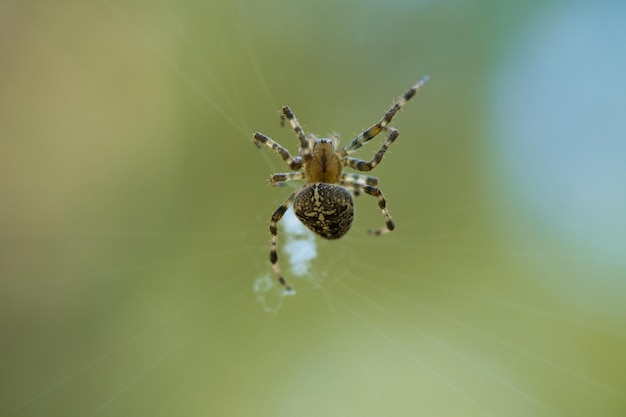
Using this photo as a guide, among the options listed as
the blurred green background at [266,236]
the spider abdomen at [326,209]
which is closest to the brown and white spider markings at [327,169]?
the spider abdomen at [326,209]

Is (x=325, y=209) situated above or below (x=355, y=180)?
below

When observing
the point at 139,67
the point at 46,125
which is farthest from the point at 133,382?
the point at 139,67

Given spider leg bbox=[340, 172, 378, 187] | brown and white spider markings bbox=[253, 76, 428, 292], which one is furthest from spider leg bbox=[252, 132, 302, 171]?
spider leg bbox=[340, 172, 378, 187]

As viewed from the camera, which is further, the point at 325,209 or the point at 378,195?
the point at 378,195

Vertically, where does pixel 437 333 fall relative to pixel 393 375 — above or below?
above

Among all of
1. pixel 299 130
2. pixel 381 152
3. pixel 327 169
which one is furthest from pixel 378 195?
pixel 299 130

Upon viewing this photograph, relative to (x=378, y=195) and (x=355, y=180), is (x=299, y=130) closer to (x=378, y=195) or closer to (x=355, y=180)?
(x=355, y=180)

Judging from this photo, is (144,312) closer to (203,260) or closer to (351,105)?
(203,260)
